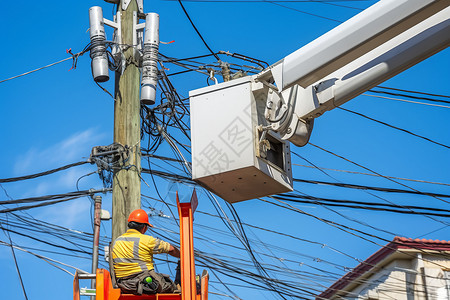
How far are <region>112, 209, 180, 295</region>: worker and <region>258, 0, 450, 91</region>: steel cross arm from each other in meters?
2.28

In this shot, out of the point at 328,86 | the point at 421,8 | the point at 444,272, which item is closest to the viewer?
the point at 421,8

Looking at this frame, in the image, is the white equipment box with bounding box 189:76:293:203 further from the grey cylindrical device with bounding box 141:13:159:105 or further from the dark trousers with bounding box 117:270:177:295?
the grey cylindrical device with bounding box 141:13:159:105

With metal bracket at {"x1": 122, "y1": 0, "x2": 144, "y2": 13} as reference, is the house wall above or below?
below

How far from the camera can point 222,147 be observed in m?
7.74

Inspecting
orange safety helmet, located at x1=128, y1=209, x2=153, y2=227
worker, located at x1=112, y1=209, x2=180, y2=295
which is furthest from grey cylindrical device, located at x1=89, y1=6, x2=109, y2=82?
worker, located at x1=112, y1=209, x2=180, y2=295

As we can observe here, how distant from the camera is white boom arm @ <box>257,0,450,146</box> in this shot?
681cm

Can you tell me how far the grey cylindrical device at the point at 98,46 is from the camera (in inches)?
455

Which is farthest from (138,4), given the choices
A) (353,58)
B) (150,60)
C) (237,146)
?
(353,58)

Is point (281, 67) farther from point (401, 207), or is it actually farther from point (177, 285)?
point (401, 207)

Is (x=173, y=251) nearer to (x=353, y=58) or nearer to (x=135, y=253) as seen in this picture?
(x=135, y=253)

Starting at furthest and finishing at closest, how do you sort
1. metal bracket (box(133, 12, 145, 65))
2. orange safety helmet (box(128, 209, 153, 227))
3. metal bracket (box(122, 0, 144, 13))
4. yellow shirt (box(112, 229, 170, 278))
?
metal bracket (box(122, 0, 144, 13)), metal bracket (box(133, 12, 145, 65)), orange safety helmet (box(128, 209, 153, 227)), yellow shirt (box(112, 229, 170, 278))

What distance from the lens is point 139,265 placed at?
8695 mm

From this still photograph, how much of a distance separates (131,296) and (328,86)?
9.52 feet

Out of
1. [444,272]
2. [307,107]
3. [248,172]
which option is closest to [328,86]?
[307,107]
